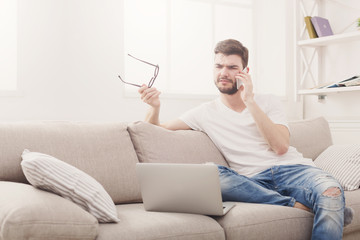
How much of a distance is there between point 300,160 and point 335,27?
190 cm

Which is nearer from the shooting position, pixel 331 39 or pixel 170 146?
pixel 170 146

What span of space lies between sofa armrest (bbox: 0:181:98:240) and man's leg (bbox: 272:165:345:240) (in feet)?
3.16

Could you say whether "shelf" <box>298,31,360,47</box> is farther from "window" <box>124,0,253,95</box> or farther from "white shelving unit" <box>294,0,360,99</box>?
"window" <box>124,0,253,95</box>

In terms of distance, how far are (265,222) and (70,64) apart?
1.82 meters

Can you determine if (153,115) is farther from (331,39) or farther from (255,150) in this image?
(331,39)

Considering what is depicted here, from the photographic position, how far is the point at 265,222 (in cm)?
195

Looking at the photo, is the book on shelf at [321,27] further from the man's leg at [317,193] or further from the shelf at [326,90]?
the man's leg at [317,193]

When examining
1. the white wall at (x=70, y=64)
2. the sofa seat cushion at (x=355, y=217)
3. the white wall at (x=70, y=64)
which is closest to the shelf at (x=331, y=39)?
the white wall at (x=70, y=64)

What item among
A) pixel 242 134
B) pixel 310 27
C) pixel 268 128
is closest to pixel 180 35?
pixel 310 27

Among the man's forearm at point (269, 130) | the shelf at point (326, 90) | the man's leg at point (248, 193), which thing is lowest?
the man's leg at point (248, 193)

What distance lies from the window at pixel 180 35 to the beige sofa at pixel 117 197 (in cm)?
133

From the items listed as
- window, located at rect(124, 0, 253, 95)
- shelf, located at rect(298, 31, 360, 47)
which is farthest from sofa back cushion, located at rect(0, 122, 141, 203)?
shelf, located at rect(298, 31, 360, 47)

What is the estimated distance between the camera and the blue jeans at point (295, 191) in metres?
1.95

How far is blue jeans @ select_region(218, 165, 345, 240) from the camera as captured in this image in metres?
1.95
